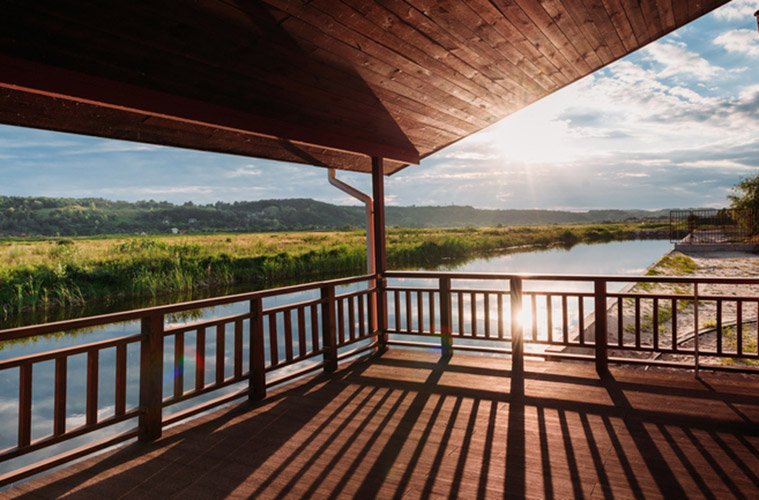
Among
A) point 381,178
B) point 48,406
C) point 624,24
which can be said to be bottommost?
point 48,406

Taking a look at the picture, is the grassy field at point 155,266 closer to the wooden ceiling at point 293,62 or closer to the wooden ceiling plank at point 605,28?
the wooden ceiling at point 293,62

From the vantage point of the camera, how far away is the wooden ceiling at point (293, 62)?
2248 mm

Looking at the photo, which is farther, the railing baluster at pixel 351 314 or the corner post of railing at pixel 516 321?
the railing baluster at pixel 351 314

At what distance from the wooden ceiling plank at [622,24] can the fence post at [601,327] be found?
84.7 inches

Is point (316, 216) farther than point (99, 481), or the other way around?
point (316, 216)

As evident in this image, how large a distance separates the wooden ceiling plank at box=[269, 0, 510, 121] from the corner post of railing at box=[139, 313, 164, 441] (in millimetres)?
2144

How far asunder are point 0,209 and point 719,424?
39.4 meters

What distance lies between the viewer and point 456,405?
334 centimetres

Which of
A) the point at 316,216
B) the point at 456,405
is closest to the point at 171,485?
the point at 456,405

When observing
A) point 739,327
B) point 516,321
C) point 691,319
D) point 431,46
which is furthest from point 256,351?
point 691,319

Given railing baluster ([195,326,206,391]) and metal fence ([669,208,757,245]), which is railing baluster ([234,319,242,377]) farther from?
metal fence ([669,208,757,245])

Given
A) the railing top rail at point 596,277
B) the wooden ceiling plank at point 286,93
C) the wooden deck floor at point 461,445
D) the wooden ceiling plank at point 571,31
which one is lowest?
the wooden deck floor at point 461,445

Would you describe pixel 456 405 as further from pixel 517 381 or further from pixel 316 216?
pixel 316 216

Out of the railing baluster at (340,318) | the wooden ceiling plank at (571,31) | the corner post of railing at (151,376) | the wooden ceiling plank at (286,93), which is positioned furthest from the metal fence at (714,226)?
the corner post of railing at (151,376)
